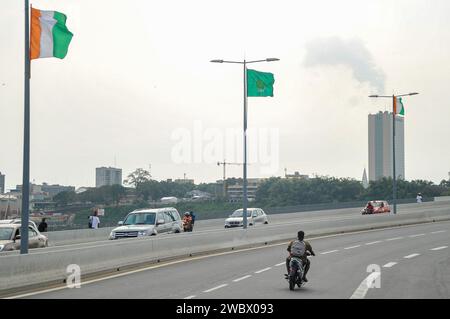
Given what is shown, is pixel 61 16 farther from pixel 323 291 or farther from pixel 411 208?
pixel 411 208

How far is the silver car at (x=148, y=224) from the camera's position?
106 feet

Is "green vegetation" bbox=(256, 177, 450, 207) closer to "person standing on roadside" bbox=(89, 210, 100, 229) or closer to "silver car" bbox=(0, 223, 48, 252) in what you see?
"person standing on roadside" bbox=(89, 210, 100, 229)

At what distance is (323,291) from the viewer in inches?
667

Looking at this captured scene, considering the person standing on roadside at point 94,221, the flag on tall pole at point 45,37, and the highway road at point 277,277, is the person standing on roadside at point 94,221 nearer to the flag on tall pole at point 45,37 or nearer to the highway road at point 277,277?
the highway road at point 277,277

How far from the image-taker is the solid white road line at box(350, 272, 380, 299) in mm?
15984

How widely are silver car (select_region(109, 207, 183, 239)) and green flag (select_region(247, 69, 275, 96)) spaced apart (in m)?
6.77

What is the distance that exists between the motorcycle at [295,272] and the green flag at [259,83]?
1969cm

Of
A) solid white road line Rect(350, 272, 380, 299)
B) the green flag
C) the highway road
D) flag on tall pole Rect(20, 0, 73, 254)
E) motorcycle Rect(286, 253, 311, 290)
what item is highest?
the green flag

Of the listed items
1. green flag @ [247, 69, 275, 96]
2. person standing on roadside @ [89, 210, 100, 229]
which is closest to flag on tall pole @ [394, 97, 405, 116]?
green flag @ [247, 69, 275, 96]

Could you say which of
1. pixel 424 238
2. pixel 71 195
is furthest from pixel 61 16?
pixel 71 195

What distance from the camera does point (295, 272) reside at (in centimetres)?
1723

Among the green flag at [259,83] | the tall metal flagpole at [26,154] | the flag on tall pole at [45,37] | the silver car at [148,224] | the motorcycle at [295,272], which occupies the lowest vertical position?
the motorcycle at [295,272]

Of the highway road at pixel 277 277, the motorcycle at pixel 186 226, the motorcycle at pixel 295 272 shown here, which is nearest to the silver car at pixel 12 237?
the highway road at pixel 277 277
